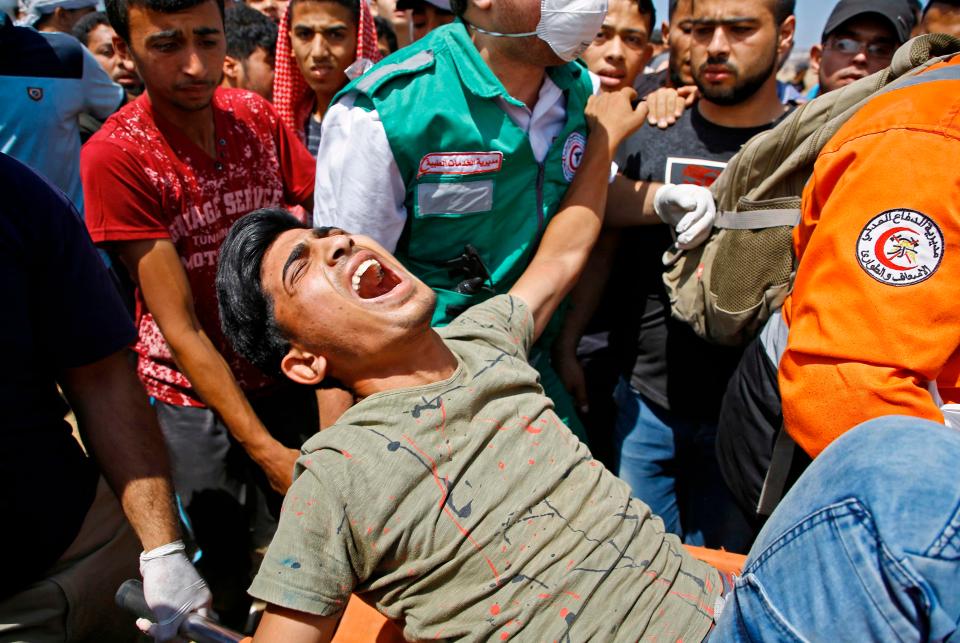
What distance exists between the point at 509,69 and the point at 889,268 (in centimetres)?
141

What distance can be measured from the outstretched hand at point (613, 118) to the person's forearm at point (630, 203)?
9.5 inches

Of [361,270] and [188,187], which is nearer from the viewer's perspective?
[361,270]

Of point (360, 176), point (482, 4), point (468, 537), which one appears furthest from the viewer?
point (482, 4)

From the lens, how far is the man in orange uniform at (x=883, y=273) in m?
1.37

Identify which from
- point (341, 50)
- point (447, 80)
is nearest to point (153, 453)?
point (447, 80)

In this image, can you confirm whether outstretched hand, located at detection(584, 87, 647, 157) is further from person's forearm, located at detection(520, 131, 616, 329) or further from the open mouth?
the open mouth

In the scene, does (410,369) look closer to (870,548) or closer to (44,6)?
(870,548)

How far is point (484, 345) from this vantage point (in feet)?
6.63

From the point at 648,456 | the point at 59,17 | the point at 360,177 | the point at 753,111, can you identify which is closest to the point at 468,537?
the point at 360,177

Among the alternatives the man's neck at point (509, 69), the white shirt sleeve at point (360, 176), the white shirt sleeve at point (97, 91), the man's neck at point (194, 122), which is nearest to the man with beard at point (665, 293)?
the man's neck at point (509, 69)

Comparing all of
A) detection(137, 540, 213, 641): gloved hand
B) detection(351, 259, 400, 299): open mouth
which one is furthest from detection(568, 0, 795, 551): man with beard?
detection(137, 540, 213, 641): gloved hand

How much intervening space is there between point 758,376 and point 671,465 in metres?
1.19

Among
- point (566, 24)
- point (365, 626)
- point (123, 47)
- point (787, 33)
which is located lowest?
point (365, 626)

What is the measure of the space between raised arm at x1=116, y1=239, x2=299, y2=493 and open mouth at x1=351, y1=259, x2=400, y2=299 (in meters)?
0.82
